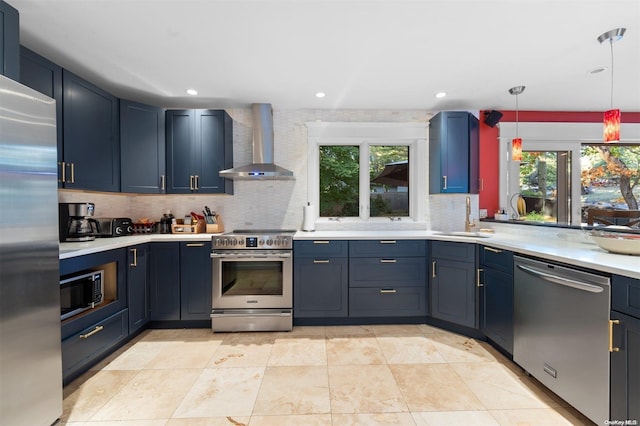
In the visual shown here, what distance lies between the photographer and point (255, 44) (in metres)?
2.08

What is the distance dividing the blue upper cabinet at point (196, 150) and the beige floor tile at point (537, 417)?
9.94 feet

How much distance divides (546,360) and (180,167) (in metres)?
3.64

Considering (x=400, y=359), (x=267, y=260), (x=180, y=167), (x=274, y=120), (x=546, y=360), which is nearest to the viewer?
(x=546, y=360)

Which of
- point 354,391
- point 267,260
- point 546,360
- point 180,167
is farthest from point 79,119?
point 546,360

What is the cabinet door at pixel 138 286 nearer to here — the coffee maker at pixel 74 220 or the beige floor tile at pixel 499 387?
the coffee maker at pixel 74 220

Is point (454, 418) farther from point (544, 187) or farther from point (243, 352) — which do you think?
point (544, 187)

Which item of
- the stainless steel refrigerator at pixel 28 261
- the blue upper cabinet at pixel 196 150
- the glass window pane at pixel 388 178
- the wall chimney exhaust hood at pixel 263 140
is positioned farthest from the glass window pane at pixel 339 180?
the stainless steel refrigerator at pixel 28 261

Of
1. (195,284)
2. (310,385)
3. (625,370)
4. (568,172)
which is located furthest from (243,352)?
(568,172)

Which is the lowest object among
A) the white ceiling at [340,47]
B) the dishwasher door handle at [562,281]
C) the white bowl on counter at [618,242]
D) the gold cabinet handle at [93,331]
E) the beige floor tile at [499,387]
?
the beige floor tile at [499,387]

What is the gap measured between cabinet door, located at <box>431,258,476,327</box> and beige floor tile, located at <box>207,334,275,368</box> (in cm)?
170

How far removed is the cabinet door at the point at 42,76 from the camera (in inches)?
77.0

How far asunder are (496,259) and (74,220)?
12.1ft

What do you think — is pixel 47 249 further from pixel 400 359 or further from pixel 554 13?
pixel 554 13

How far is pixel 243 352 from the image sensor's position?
2414mm
